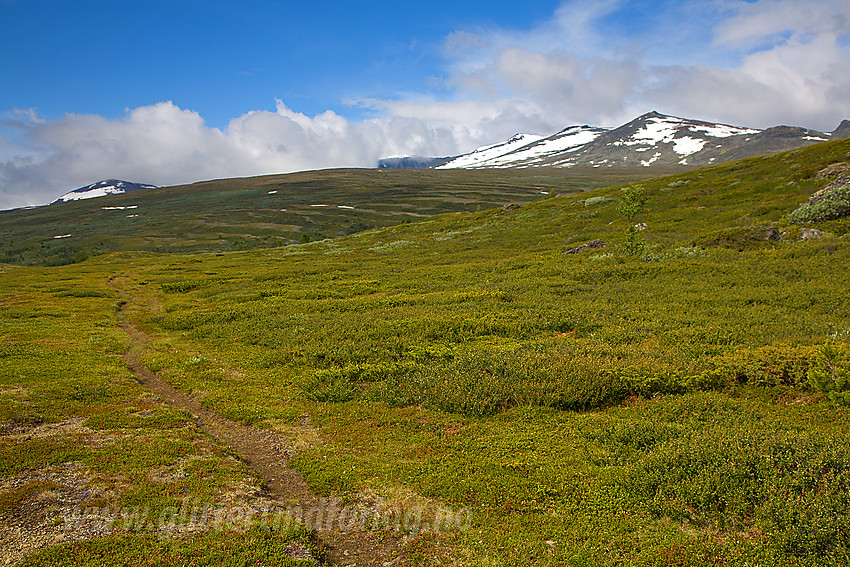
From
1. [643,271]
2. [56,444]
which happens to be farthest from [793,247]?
[56,444]

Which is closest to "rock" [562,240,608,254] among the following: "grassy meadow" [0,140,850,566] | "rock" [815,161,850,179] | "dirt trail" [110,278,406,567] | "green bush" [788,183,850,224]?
"grassy meadow" [0,140,850,566]

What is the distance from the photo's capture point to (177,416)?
1415 cm

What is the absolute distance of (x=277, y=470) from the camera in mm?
11234

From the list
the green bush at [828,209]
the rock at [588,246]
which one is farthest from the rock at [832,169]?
the rock at [588,246]

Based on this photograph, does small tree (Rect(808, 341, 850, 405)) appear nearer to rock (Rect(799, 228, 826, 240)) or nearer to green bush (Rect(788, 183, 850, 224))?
rock (Rect(799, 228, 826, 240))

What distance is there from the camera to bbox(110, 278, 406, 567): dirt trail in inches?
322

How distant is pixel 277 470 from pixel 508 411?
6.96m

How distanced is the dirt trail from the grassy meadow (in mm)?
369

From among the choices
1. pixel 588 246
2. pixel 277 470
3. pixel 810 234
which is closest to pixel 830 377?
pixel 277 470

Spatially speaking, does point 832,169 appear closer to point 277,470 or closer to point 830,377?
point 830,377

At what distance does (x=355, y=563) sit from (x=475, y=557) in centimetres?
222

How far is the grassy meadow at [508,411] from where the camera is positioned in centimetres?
807

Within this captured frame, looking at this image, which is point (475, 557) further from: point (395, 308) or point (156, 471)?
point (395, 308)

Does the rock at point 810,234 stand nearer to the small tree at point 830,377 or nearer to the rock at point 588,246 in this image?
the rock at point 588,246
